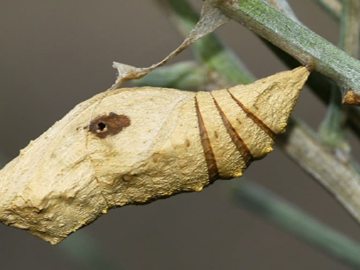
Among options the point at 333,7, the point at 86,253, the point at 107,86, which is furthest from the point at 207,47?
the point at 107,86

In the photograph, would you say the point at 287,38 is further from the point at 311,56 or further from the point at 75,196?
the point at 75,196

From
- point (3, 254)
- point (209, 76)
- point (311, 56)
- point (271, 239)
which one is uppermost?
point (3, 254)

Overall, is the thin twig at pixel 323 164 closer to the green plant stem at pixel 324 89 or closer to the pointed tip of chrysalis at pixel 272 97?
the green plant stem at pixel 324 89

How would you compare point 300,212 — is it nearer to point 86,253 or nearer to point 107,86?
point 86,253

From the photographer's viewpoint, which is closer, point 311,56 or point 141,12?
point 311,56

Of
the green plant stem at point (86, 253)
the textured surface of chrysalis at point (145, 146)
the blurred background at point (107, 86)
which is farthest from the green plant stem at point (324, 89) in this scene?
the blurred background at point (107, 86)

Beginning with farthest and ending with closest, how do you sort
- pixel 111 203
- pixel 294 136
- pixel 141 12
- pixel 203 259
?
1. pixel 141 12
2. pixel 203 259
3. pixel 294 136
4. pixel 111 203

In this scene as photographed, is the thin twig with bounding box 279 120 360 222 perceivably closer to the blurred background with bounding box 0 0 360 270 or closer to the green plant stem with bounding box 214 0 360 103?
the green plant stem with bounding box 214 0 360 103

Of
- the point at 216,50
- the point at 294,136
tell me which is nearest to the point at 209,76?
the point at 216,50
